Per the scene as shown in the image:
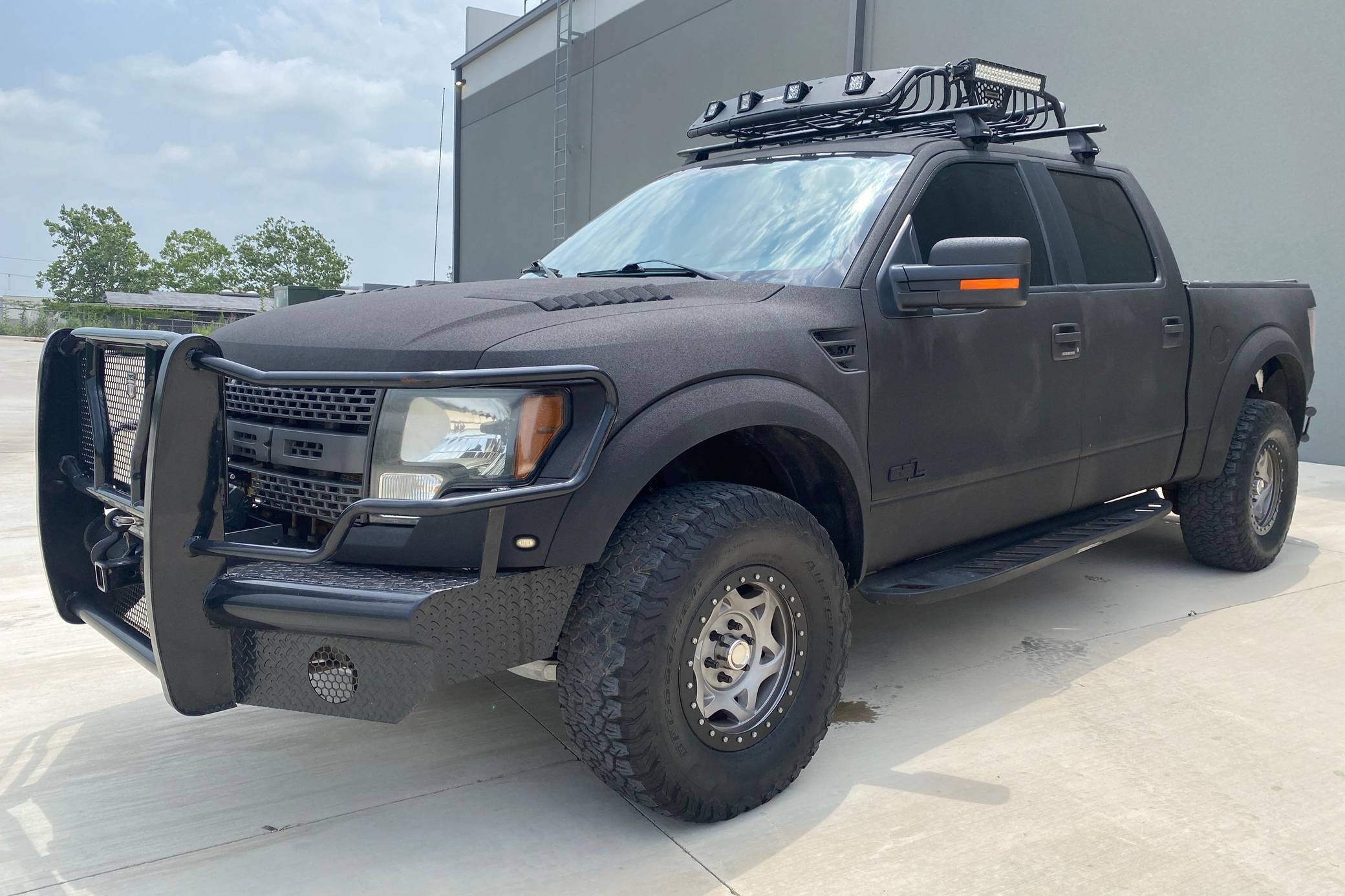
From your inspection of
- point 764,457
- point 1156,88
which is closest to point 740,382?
point 764,457

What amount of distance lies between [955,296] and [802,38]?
13.4 metres

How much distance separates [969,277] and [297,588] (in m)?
1.98

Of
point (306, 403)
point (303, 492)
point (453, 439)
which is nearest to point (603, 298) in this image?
point (453, 439)

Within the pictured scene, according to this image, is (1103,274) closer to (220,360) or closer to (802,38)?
(220,360)

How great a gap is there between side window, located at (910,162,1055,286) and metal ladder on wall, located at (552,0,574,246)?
61.7 feet

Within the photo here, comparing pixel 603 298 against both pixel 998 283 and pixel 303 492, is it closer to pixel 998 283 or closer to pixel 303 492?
pixel 303 492

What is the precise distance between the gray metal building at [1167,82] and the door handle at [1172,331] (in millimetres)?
5418

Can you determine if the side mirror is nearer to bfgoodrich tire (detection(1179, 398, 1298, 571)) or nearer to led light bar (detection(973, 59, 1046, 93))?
led light bar (detection(973, 59, 1046, 93))

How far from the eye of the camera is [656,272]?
3482 millimetres

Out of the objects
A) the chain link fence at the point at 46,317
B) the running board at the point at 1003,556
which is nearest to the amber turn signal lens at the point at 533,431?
the running board at the point at 1003,556

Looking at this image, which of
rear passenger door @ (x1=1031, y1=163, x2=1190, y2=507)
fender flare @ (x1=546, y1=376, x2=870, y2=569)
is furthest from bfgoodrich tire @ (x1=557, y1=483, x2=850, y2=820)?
rear passenger door @ (x1=1031, y1=163, x2=1190, y2=507)

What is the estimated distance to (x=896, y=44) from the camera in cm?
1326

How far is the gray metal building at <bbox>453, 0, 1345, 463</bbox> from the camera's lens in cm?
895

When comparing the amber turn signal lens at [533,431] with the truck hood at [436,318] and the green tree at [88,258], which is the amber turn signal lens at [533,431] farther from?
the green tree at [88,258]
